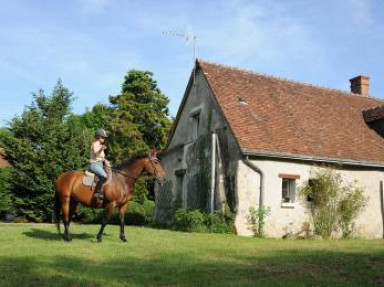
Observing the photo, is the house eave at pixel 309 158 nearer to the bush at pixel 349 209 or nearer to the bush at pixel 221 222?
the bush at pixel 349 209

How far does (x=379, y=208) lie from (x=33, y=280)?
16.6 meters

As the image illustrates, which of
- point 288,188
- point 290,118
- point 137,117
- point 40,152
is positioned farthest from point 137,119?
point 288,188

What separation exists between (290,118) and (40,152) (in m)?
14.5

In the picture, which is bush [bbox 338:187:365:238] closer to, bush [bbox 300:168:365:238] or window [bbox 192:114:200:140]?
bush [bbox 300:168:365:238]

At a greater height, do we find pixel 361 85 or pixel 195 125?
pixel 361 85

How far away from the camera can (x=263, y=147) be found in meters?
18.2

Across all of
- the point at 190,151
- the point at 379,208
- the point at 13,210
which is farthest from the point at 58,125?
the point at 379,208

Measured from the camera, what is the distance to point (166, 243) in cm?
1257

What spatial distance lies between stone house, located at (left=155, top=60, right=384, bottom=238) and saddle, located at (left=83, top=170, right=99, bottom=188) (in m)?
7.07

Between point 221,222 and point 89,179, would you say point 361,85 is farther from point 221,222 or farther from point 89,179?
point 89,179

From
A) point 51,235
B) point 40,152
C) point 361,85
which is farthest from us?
point 361,85

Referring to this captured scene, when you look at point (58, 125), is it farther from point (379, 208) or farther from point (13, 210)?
point (379, 208)

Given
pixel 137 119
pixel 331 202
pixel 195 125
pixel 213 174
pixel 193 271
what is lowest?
pixel 193 271

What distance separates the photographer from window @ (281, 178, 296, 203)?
1877 centimetres
